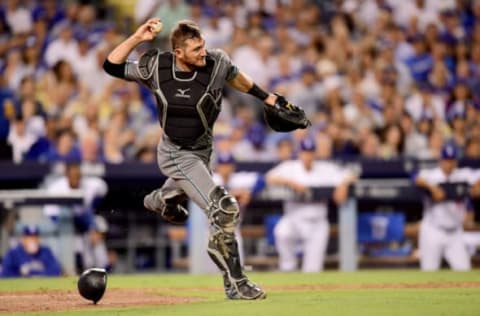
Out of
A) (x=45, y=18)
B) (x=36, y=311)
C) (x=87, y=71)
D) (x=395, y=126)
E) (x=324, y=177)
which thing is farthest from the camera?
(x=45, y=18)

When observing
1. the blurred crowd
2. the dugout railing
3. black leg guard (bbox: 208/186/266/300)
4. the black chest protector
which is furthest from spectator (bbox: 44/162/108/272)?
black leg guard (bbox: 208/186/266/300)

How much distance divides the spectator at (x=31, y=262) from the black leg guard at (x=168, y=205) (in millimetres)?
3462

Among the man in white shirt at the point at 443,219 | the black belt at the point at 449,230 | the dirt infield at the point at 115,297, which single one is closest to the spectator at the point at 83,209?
the dirt infield at the point at 115,297

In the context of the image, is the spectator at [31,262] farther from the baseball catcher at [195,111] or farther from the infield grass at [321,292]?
the baseball catcher at [195,111]

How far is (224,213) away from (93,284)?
3.42 feet

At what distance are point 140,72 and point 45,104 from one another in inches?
283

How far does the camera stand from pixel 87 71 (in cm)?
1566

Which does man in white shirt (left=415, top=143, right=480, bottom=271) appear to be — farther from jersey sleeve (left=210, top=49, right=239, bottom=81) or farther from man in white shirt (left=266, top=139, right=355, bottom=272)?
jersey sleeve (left=210, top=49, right=239, bottom=81)

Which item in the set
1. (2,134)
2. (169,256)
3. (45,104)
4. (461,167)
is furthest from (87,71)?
(461,167)

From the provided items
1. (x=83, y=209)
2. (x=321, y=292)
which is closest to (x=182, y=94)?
(x=321, y=292)

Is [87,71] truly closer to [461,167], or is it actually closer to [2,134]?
[2,134]

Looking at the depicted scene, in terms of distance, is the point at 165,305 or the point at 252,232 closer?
the point at 165,305

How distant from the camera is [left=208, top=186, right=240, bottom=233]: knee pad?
25.1 ft

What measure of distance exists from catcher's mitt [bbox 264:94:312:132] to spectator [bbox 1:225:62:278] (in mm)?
4321
